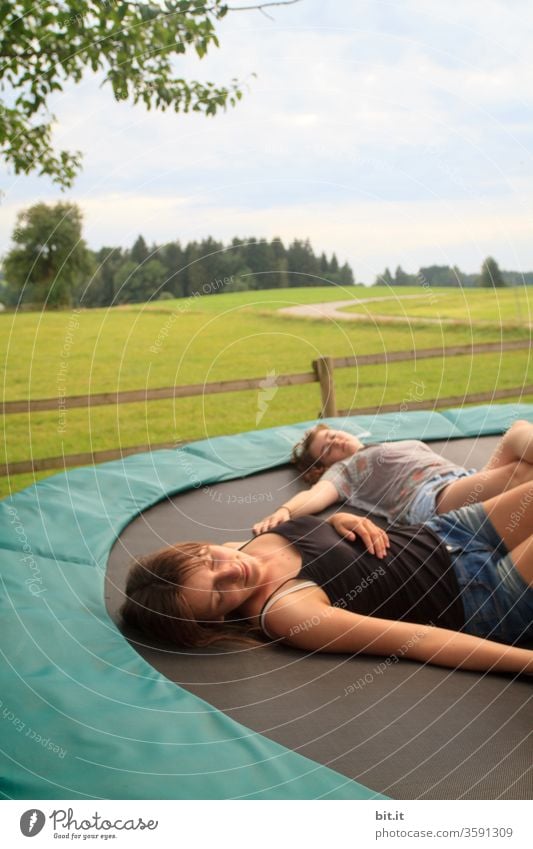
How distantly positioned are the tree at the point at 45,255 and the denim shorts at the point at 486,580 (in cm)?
135

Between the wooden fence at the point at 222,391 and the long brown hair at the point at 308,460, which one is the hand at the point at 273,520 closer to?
the long brown hair at the point at 308,460

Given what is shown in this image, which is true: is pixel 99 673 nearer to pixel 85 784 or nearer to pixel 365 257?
pixel 85 784

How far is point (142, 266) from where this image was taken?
2275 mm

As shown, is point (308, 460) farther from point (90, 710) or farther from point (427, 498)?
point (90, 710)

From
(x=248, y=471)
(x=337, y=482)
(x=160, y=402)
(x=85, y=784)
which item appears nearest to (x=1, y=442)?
(x=160, y=402)

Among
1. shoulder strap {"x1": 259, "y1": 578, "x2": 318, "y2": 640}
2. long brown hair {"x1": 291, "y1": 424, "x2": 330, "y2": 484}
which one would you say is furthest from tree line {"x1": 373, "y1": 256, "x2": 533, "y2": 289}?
shoulder strap {"x1": 259, "y1": 578, "x2": 318, "y2": 640}

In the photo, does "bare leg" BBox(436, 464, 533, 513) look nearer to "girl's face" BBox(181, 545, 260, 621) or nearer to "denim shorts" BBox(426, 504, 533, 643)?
"denim shorts" BBox(426, 504, 533, 643)

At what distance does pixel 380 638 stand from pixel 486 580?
259 mm

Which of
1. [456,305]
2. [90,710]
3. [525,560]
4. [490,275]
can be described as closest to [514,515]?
[525,560]

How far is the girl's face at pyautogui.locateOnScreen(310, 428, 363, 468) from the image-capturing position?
7.57ft

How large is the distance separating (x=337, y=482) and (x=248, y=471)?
46cm

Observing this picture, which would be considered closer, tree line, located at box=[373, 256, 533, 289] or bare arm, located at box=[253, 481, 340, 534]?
bare arm, located at box=[253, 481, 340, 534]

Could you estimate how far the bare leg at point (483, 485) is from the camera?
5.72 ft

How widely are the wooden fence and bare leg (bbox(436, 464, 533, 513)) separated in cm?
107
